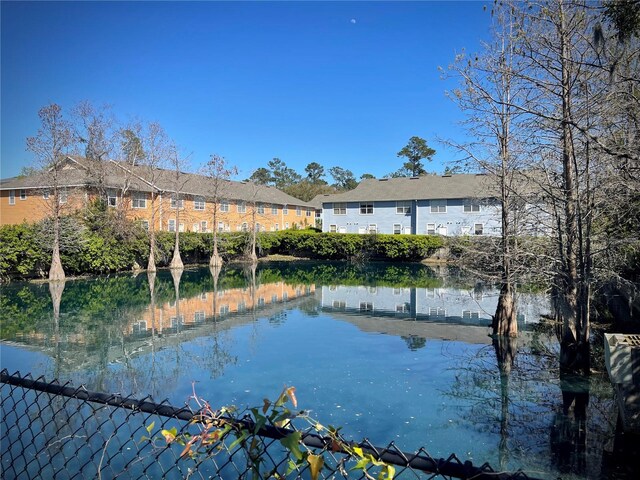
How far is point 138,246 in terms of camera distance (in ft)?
98.6

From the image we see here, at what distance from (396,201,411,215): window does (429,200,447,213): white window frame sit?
216 cm

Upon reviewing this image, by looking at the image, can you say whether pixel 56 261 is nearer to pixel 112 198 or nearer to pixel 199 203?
pixel 112 198

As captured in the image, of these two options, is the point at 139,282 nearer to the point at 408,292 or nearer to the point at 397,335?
the point at 408,292

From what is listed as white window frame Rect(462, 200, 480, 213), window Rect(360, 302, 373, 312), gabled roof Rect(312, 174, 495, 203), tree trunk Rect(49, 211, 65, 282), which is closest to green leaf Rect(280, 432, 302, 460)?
window Rect(360, 302, 373, 312)

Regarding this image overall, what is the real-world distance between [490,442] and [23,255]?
25.6 meters

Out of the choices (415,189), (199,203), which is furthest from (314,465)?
(415,189)

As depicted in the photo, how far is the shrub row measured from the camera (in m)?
24.3

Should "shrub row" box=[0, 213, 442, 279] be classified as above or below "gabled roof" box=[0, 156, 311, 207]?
below

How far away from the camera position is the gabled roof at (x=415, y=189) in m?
39.7

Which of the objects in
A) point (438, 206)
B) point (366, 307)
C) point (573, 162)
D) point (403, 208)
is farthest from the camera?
point (403, 208)

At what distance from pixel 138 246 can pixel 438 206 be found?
24999 millimetres

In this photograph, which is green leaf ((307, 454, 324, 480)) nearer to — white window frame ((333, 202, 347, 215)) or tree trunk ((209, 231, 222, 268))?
tree trunk ((209, 231, 222, 268))

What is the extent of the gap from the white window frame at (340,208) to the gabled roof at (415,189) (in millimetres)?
478

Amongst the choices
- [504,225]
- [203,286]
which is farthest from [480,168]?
[203,286]
